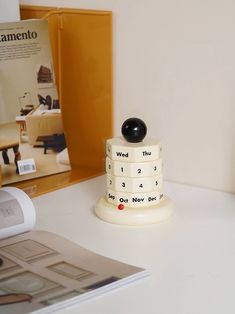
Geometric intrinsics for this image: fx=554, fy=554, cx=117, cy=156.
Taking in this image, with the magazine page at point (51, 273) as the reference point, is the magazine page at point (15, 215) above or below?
above

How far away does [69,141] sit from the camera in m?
1.33

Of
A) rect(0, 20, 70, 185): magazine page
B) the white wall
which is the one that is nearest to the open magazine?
rect(0, 20, 70, 185): magazine page

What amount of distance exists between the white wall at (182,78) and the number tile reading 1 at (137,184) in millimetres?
200

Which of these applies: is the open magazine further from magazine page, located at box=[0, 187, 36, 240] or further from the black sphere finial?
the black sphere finial

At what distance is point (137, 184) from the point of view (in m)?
0.94

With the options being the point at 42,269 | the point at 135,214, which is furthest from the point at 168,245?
the point at 42,269

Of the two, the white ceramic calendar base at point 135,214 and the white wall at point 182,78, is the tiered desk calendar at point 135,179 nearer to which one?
the white ceramic calendar base at point 135,214

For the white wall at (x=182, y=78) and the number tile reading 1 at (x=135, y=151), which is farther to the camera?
the white wall at (x=182, y=78)

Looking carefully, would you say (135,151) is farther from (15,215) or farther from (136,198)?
(15,215)

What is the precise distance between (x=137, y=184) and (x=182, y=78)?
286 millimetres

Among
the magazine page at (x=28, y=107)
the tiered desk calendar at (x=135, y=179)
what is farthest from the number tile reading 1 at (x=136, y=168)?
the magazine page at (x=28, y=107)

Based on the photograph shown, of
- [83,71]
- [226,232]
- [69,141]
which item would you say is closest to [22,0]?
[83,71]

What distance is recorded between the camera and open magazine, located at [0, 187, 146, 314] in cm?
66

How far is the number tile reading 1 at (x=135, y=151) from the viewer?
93 cm
